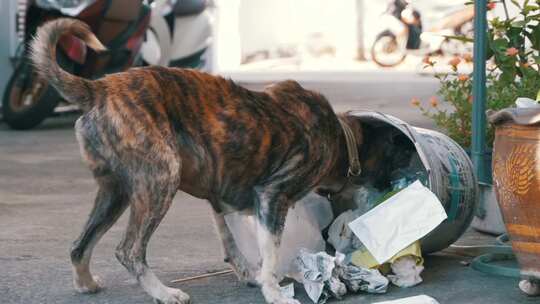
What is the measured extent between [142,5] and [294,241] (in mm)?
6780

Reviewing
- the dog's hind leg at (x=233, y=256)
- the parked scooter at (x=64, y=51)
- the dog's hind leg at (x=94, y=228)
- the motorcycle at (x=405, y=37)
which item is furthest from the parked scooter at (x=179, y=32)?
the motorcycle at (x=405, y=37)

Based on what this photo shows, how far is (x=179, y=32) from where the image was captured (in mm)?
14281

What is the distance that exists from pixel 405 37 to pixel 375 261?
1836 cm

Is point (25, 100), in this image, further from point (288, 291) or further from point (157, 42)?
point (288, 291)

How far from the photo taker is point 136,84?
5.07 m

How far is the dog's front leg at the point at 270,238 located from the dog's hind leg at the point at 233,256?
24 centimetres

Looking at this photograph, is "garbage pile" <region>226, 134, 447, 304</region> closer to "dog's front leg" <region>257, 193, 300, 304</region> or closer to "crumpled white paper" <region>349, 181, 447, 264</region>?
"crumpled white paper" <region>349, 181, 447, 264</region>

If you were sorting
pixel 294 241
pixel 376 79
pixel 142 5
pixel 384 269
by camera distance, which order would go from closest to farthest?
pixel 384 269, pixel 294 241, pixel 142 5, pixel 376 79

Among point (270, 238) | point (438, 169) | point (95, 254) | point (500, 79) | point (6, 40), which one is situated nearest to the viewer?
point (270, 238)

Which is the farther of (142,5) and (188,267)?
(142,5)

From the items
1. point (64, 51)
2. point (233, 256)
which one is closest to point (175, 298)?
point (233, 256)

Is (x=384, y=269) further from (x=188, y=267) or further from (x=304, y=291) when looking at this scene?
(x=188, y=267)

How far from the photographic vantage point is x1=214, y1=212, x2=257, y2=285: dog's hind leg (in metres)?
5.55

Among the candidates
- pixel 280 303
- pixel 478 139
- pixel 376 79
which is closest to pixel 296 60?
pixel 376 79
